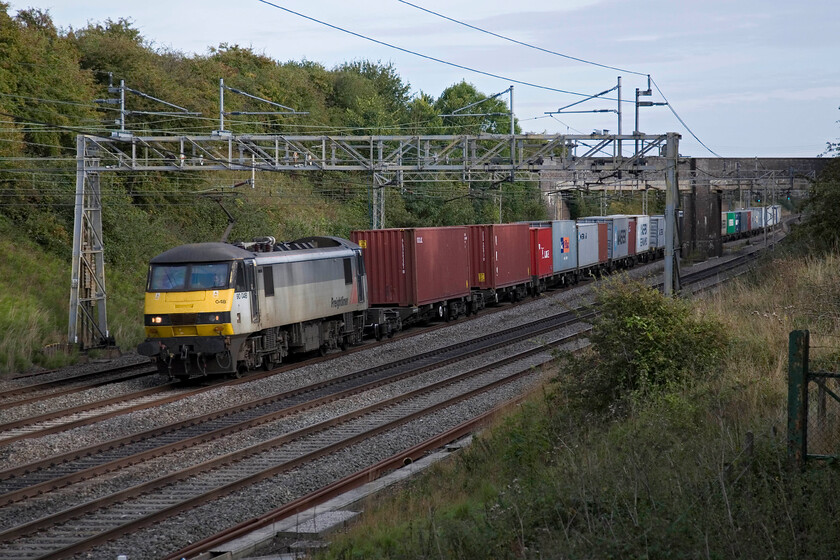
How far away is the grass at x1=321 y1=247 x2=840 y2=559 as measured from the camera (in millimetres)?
6320

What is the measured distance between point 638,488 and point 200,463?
22.3 feet

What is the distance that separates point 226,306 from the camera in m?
18.1

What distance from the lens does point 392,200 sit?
49.6 m

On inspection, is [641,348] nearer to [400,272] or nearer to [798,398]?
[798,398]

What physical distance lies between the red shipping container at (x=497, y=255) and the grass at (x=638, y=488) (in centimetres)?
1929

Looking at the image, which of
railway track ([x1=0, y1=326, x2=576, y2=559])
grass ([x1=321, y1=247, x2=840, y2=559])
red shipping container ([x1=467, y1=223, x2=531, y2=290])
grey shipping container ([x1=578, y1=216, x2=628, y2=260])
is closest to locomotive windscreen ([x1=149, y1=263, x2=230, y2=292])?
railway track ([x1=0, y1=326, x2=576, y2=559])

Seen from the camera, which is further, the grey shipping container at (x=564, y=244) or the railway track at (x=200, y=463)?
the grey shipping container at (x=564, y=244)

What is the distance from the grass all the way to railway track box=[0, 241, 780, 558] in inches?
97.4

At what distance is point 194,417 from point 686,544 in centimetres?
1073

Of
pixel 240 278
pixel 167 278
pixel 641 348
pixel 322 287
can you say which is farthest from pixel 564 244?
pixel 641 348

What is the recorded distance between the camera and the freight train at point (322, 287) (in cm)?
1828

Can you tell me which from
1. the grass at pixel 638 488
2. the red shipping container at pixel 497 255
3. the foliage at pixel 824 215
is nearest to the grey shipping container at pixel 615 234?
the red shipping container at pixel 497 255

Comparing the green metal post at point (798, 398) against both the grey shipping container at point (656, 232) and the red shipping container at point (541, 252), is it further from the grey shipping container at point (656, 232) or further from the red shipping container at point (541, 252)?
the grey shipping container at point (656, 232)

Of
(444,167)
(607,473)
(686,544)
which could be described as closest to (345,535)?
(607,473)
